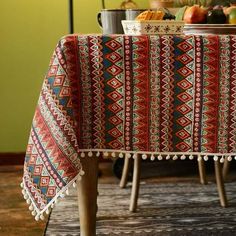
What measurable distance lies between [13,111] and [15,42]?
0.38m

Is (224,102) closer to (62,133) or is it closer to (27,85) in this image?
(62,133)

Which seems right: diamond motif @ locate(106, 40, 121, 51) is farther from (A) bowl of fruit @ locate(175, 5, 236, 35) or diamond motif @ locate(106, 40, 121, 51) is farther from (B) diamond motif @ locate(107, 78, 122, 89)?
(A) bowl of fruit @ locate(175, 5, 236, 35)

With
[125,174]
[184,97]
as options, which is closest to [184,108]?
[184,97]

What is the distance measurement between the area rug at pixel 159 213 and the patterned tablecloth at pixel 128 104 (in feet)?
1.91

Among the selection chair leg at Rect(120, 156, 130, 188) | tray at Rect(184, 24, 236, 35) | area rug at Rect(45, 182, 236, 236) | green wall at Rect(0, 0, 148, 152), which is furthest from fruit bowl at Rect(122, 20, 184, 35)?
green wall at Rect(0, 0, 148, 152)

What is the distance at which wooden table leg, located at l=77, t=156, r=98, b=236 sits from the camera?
60.8 inches

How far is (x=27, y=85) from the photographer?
292 cm

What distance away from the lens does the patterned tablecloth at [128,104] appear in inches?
55.7

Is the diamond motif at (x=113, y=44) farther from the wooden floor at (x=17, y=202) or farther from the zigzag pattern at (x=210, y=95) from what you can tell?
the wooden floor at (x=17, y=202)

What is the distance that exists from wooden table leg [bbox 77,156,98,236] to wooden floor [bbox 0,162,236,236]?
1.50 ft

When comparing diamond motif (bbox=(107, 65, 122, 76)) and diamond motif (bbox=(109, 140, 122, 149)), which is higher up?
diamond motif (bbox=(107, 65, 122, 76))

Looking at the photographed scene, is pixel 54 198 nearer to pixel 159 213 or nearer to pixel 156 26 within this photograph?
pixel 156 26

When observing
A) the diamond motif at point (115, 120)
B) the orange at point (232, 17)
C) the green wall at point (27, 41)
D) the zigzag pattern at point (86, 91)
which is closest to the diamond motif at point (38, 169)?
the zigzag pattern at point (86, 91)

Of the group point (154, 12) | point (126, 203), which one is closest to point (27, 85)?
point (126, 203)
